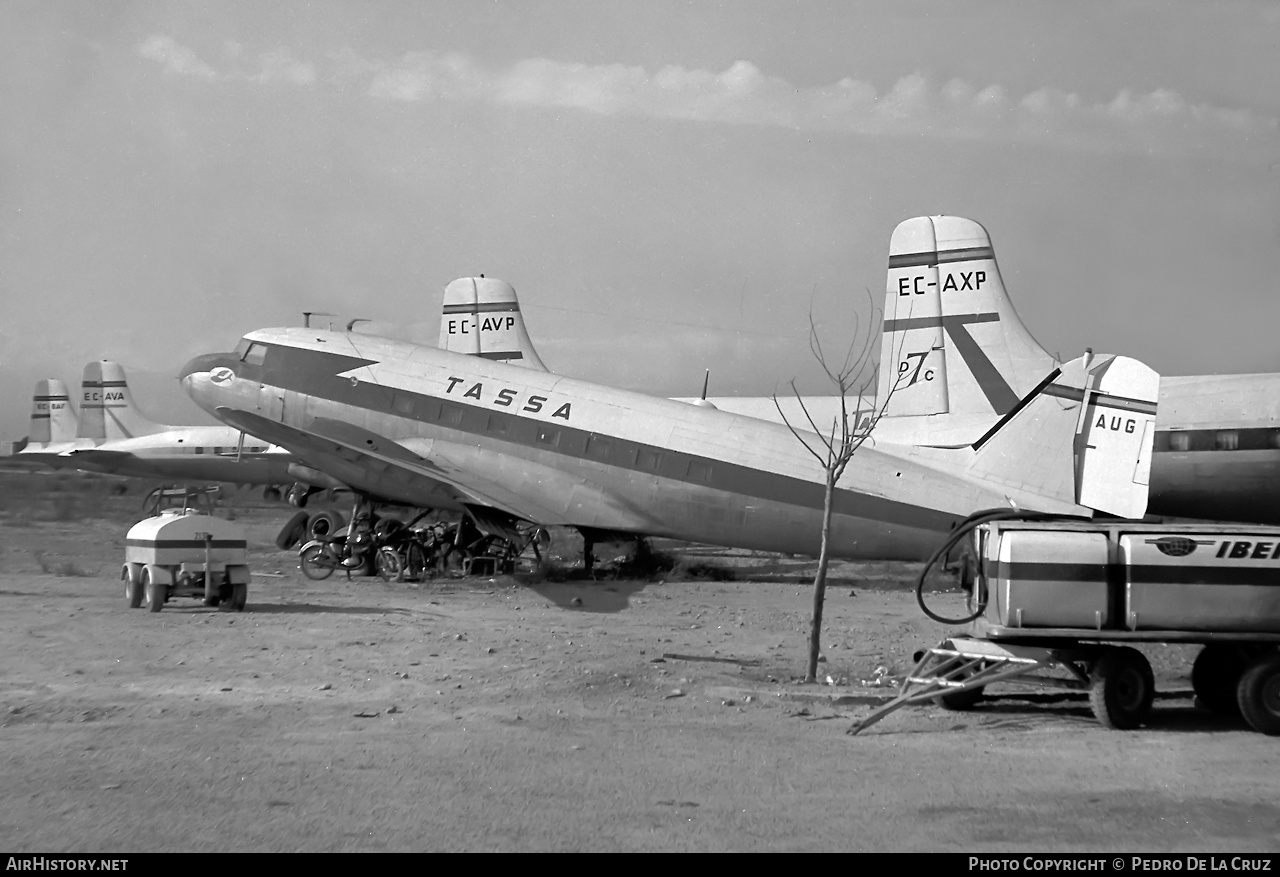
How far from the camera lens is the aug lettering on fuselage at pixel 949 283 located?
24.3 metres

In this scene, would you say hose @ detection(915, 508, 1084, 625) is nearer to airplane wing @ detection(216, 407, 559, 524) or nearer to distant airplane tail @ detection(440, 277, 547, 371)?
airplane wing @ detection(216, 407, 559, 524)

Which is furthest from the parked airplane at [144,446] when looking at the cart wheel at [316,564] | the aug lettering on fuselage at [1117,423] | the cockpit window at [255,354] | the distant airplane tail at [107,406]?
the aug lettering on fuselage at [1117,423]

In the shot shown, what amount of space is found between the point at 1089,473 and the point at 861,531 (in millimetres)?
9532

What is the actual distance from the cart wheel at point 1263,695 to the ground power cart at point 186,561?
13.2 metres

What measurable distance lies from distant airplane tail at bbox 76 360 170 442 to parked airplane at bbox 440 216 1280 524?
1726 inches

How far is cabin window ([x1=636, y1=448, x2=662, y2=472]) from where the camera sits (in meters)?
23.2

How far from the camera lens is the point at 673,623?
17828 millimetres

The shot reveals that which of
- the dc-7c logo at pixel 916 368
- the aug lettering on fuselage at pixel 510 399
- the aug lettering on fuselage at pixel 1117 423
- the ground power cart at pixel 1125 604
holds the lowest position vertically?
the ground power cart at pixel 1125 604

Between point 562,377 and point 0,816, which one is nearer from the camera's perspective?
point 0,816

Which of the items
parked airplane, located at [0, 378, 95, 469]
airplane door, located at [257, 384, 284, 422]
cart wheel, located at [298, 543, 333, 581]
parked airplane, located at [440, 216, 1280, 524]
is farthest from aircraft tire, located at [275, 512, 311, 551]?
parked airplane, located at [0, 378, 95, 469]

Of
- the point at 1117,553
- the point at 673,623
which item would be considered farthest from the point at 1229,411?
the point at 1117,553

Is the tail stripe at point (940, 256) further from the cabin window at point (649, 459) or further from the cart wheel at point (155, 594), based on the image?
the cart wheel at point (155, 594)

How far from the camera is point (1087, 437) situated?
1214 cm

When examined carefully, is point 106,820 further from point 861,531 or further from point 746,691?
point 861,531
